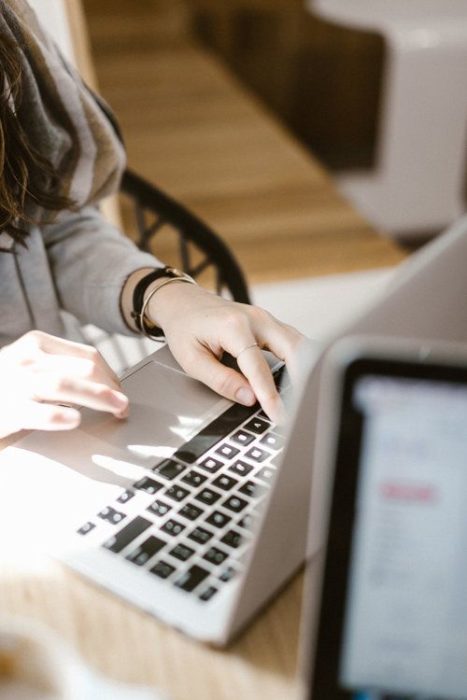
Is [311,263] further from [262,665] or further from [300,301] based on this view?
[262,665]

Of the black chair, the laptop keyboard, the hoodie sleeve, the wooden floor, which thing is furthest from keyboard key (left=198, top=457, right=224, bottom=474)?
the wooden floor

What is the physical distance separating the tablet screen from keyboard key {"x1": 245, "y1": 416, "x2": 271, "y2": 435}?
1.02 ft

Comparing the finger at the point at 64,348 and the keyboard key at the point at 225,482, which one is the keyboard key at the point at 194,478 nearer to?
the keyboard key at the point at 225,482

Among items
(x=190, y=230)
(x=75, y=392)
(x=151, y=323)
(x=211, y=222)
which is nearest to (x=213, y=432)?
(x=75, y=392)

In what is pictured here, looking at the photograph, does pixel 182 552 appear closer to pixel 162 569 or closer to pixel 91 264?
pixel 162 569

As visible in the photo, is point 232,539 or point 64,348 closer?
point 232,539

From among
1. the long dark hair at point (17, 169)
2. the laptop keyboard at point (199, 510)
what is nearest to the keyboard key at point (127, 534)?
the laptop keyboard at point (199, 510)

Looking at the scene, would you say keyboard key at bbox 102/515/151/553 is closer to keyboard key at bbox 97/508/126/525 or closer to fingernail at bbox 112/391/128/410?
keyboard key at bbox 97/508/126/525

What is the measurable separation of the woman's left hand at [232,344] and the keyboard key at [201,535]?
0.16 m

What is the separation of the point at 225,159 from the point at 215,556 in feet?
8.03

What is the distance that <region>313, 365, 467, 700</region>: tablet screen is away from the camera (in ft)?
1.24

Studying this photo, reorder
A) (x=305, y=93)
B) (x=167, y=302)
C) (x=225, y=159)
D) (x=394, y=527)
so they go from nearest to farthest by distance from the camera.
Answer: (x=394, y=527), (x=167, y=302), (x=225, y=159), (x=305, y=93)

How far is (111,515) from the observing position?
640 millimetres

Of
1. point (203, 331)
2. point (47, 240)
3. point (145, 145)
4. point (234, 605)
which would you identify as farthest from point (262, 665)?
point (145, 145)
